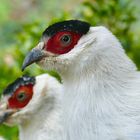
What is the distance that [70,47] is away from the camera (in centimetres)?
357

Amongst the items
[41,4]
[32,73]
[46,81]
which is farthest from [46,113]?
[41,4]

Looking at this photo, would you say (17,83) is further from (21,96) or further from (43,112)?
(43,112)

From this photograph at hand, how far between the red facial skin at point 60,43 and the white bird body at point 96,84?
27 mm

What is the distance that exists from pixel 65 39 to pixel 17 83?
99 cm

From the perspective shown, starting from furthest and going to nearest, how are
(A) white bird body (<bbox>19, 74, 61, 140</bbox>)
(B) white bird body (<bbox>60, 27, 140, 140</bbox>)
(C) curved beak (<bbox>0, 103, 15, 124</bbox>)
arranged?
(C) curved beak (<bbox>0, 103, 15, 124</bbox>)
(A) white bird body (<bbox>19, 74, 61, 140</bbox>)
(B) white bird body (<bbox>60, 27, 140, 140</bbox>)

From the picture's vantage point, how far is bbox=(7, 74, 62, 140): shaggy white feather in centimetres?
449

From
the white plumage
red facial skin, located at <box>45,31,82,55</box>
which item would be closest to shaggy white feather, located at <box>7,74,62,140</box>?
the white plumage

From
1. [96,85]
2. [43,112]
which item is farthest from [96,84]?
[43,112]

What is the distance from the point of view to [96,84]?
11.5ft

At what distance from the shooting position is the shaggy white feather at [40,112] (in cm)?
449

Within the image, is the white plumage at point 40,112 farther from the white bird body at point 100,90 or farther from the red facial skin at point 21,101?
the white bird body at point 100,90

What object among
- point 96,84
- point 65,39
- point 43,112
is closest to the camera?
A: point 96,84

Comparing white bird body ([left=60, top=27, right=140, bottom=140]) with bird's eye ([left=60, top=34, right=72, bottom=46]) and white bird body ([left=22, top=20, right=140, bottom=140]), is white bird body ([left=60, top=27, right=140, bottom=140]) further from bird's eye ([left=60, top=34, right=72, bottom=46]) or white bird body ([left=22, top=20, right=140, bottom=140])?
bird's eye ([left=60, top=34, right=72, bottom=46])

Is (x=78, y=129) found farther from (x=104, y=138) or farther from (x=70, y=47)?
(x=70, y=47)
